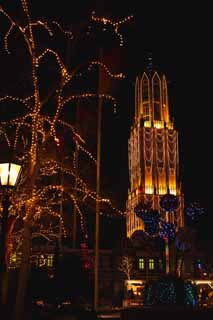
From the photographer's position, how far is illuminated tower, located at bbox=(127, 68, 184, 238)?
97000 mm

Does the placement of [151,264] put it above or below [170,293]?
above

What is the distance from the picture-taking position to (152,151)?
9925 centimetres

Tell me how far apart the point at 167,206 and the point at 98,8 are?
47.8 feet

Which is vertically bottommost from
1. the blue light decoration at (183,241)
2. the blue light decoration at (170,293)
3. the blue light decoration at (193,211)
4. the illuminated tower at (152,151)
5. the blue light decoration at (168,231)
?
the blue light decoration at (170,293)

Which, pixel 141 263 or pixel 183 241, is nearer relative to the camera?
pixel 183 241

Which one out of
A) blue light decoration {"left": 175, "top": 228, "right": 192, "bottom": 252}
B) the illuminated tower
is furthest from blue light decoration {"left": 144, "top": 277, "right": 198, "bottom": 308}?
the illuminated tower

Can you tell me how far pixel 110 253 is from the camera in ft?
256

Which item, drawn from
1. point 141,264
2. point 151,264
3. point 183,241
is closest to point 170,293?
point 183,241

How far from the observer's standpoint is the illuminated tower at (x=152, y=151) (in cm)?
9700

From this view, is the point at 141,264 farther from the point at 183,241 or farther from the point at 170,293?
the point at 170,293

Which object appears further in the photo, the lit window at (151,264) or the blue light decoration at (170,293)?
the lit window at (151,264)

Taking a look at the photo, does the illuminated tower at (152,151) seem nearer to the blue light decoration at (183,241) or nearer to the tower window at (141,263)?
the tower window at (141,263)

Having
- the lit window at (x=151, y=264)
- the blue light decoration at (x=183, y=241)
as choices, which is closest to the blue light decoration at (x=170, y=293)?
the blue light decoration at (x=183, y=241)

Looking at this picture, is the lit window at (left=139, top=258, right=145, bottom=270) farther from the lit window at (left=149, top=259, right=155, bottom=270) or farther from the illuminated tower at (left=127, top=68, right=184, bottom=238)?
the illuminated tower at (left=127, top=68, right=184, bottom=238)
